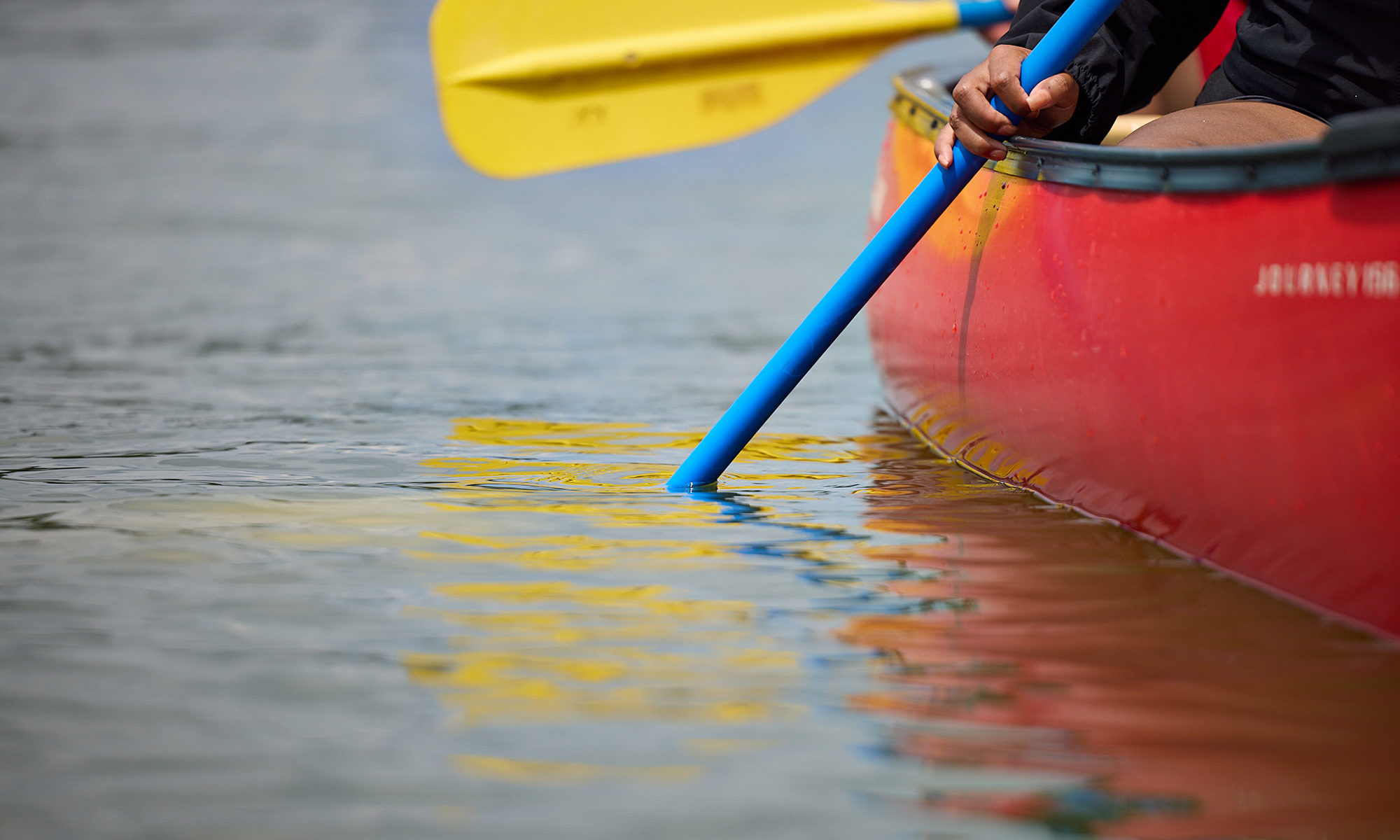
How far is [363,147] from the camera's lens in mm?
11016

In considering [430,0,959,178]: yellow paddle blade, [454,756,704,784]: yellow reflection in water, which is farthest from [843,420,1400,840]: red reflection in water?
[430,0,959,178]: yellow paddle blade

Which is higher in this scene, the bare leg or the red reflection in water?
the bare leg

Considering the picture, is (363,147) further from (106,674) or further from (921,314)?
(106,674)

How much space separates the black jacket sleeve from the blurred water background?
674 mm

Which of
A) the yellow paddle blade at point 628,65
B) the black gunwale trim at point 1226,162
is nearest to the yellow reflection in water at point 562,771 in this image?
the black gunwale trim at point 1226,162

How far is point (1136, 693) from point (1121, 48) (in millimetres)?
1176

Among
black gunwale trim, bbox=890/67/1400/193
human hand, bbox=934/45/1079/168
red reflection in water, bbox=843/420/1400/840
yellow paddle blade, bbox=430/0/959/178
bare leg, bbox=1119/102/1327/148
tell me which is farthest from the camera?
yellow paddle blade, bbox=430/0/959/178

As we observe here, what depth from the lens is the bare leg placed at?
2.24 m

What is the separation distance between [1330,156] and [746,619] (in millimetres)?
927

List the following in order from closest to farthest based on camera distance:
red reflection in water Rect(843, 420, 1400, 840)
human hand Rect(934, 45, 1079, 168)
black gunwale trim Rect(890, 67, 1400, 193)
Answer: red reflection in water Rect(843, 420, 1400, 840) → black gunwale trim Rect(890, 67, 1400, 193) → human hand Rect(934, 45, 1079, 168)

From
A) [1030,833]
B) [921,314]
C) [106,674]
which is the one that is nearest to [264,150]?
[921,314]

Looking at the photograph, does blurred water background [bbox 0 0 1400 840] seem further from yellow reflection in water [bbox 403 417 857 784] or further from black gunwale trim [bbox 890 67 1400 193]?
black gunwale trim [bbox 890 67 1400 193]

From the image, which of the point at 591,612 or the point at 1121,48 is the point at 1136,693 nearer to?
the point at 591,612

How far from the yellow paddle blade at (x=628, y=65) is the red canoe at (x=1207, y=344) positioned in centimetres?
139
